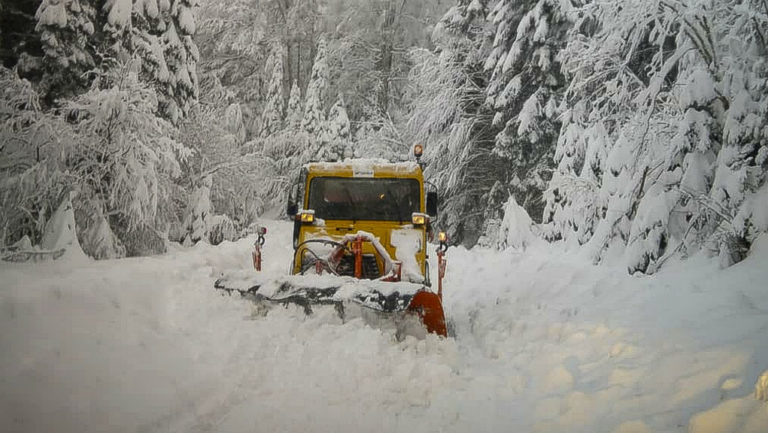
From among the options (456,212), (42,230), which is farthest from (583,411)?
→ (456,212)

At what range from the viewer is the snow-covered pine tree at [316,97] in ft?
84.5

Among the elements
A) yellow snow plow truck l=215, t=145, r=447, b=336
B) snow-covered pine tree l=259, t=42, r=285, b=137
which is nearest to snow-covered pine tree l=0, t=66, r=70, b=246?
yellow snow plow truck l=215, t=145, r=447, b=336

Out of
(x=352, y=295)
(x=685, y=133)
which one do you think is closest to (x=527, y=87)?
(x=685, y=133)

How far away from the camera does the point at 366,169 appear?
25.2 feet

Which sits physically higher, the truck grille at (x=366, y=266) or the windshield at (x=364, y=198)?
the windshield at (x=364, y=198)

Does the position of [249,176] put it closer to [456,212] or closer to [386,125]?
[386,125]

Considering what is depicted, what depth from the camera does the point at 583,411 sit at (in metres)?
3.60

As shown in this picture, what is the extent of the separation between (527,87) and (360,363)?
12888 mm

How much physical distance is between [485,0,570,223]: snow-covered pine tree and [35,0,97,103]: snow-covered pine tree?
1010 cm

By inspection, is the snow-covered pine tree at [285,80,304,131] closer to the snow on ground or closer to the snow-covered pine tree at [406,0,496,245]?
the snow-covered pine tree at [406,0,496,245]

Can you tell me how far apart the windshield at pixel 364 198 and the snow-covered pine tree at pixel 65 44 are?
5923 millimetres

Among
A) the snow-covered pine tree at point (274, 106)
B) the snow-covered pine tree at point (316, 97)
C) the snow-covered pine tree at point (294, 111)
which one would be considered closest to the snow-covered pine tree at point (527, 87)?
the snow-covered pine tree at point (316, 97)

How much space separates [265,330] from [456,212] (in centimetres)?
1390

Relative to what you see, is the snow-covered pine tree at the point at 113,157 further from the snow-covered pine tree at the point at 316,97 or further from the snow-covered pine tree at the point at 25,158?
the snow-covered pine tree at the point at 316,97
